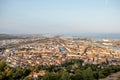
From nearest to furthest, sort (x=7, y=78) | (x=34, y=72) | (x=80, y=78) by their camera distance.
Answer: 1. (x=7, y=78)
2. (x=80, y=78)
3. (x=34, y=72)

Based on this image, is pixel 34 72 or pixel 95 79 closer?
pixel 95 79

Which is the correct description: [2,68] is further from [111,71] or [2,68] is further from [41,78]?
[111,71]

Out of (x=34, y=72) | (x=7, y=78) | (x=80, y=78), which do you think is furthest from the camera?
(x=34, y=72)

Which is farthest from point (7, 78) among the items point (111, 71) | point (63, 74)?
point (111, 71)

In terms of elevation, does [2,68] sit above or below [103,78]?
above

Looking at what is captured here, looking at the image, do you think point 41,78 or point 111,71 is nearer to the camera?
point 41,78

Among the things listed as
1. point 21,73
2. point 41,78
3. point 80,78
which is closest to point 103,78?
point 80,78

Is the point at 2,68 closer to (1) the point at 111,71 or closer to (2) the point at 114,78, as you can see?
(2) the point at 114,78

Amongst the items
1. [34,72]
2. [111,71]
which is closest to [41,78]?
[34,72]
